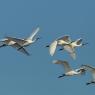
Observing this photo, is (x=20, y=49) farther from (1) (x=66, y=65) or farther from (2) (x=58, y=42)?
(1) (x=66, y=65)

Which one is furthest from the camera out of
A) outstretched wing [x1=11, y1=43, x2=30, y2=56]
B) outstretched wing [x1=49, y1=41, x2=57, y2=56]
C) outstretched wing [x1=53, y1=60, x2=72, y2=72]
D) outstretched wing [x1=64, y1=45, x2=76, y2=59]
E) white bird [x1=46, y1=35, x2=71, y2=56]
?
outstretched wing [x1=64, y1=45, x2=76, y2=59]

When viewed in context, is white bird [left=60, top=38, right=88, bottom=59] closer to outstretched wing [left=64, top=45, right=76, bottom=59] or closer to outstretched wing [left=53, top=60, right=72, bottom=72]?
outstretched wing [left=64, top=45, right=76, bottom=59]

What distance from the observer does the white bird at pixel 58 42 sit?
59616 millimetres

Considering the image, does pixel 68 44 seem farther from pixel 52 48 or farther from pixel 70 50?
pixel 52 48

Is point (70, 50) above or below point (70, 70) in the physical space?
above

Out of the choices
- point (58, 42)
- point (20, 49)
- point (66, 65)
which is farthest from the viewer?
point (58, 42)

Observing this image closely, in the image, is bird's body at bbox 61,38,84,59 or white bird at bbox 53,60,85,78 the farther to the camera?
bird's body at bbox 61,38,84,59

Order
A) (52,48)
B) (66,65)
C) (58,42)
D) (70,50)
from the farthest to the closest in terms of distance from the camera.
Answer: (70,50)
(58,42)
(66,65)
(52,48)

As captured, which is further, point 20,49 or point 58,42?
point 58,42

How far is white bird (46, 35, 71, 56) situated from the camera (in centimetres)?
5962

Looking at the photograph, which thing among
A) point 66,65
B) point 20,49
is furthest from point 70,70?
point 20,49

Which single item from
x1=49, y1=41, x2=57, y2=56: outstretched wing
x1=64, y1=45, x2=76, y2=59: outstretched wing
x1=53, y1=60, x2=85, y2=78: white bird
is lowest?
x1=53, y1=60, x2=85, y2=78: white bird

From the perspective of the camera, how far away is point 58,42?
63.8 metres

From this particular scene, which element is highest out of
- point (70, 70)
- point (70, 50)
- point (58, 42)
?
point (58, 42)
